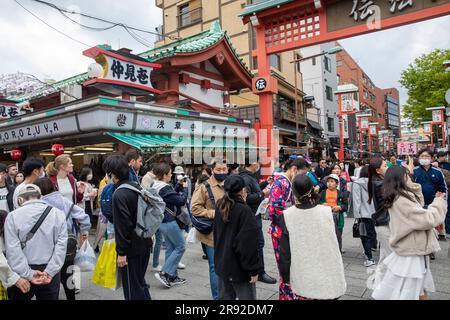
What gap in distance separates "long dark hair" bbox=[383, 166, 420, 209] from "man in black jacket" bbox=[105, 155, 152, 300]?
9.24 ft

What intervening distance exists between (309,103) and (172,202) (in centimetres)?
2492

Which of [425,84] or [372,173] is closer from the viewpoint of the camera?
[372,173]

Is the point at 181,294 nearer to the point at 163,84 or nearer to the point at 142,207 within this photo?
the point at 142,207

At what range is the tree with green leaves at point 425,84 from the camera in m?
29.6

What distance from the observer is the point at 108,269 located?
3.89 m

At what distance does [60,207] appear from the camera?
386cm

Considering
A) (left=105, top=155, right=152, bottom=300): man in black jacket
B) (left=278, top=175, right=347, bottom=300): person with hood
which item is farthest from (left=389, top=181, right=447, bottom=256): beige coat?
(left=105, top=155, right=152, bottom=300): man in black jacket

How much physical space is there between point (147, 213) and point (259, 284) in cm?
235

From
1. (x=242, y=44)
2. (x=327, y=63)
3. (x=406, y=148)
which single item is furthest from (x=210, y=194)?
(x=327, y=63)

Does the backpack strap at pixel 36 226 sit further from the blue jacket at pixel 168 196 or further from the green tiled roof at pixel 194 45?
the green tiled roof at pixel 194 45

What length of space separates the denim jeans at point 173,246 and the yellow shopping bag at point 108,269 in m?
1.02

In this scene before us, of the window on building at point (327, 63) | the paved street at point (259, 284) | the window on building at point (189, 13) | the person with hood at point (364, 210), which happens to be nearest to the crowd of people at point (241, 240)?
the paved street at point (259, 284)

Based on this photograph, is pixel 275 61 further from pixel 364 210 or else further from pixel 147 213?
pixel 147 213
